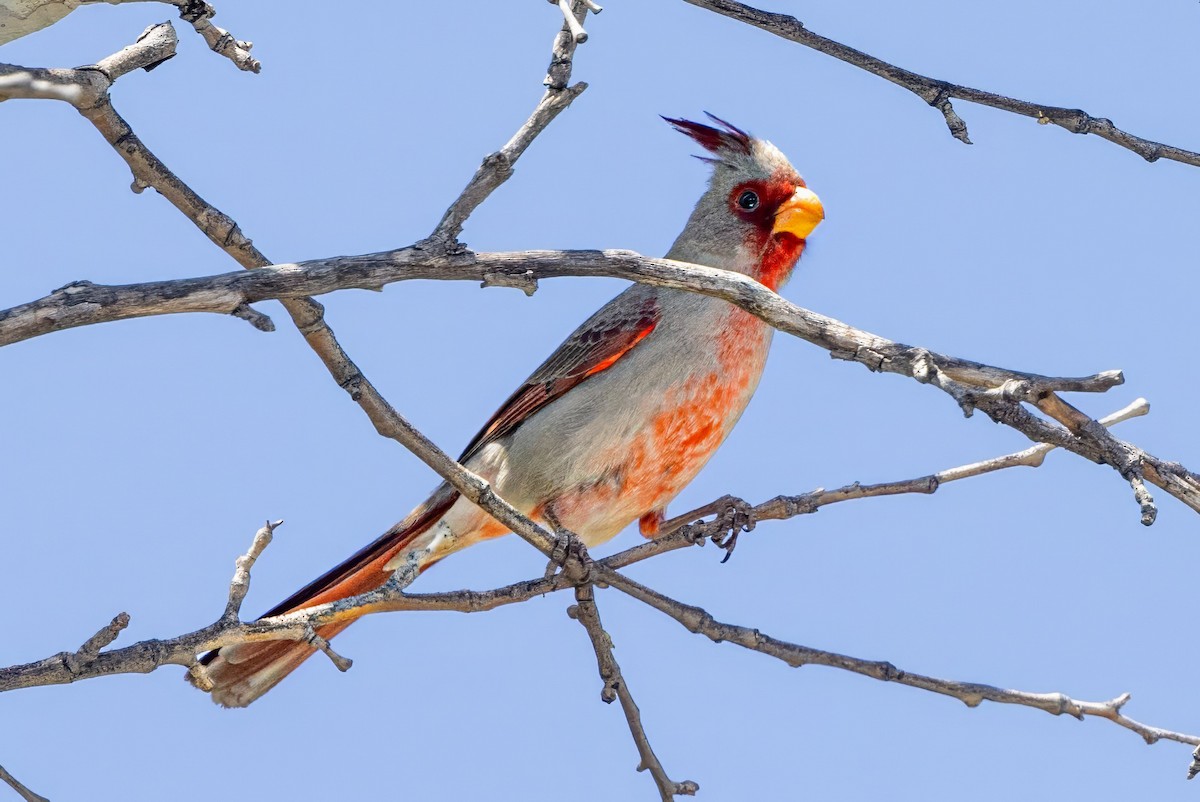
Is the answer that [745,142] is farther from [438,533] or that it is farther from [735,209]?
[438,533]

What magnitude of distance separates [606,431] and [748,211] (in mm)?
1303

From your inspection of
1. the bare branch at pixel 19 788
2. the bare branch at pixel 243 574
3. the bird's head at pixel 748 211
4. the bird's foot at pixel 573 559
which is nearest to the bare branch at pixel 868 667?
the bird's foot at pixel 573 559

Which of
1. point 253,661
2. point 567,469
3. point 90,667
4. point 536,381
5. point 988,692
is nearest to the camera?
point 90,667

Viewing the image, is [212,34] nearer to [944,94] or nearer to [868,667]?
[944,94]

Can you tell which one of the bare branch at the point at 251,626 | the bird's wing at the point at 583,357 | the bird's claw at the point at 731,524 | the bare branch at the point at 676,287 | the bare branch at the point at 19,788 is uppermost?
the bird's wing at the point at 583,357

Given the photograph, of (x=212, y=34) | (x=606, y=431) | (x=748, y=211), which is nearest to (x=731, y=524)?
(x=606, y=431)

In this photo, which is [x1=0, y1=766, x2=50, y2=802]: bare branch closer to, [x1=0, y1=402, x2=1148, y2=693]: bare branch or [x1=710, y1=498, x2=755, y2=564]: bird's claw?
[x1=0, y1=402, x2=1148, y2=693]: bare branch

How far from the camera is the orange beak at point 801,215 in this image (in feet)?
18.0

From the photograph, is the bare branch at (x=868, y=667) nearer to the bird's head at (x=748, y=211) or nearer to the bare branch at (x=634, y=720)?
the bare branch at (x=634, y=720)

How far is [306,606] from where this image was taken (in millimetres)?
4734

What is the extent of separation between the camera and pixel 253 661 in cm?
459

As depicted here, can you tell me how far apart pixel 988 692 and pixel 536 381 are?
242 centimetres

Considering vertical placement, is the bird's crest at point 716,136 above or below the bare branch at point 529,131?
above

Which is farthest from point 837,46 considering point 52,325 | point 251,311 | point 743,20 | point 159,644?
point 159,644
